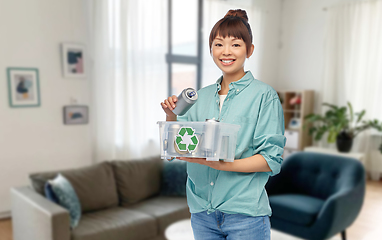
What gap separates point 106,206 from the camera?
2590 millimetres

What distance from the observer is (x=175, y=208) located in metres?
2.61

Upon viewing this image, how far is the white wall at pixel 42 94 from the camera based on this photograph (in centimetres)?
311

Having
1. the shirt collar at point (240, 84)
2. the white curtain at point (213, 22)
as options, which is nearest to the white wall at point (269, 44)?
the white curtain at point (213, 22)

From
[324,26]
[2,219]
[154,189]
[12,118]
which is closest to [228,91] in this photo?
[154,189]

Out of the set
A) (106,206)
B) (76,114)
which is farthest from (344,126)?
(76,114)

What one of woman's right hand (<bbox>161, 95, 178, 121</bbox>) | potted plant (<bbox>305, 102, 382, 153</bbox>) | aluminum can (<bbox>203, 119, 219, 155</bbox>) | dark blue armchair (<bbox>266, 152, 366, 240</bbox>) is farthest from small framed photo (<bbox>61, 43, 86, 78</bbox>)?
potted plant (<bbox>305, 102, 382, 153</bbox>)

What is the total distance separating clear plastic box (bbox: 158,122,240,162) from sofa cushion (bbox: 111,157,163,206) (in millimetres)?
2220

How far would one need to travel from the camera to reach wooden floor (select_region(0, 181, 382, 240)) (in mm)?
2711

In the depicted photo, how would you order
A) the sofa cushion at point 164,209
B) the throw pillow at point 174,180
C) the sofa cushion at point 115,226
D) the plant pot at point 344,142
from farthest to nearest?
the plant pot at point 344,142 < the throw pillow at point 174,180 < the sofa cushion at point 164,209 < the sofa cushion at point 115,226

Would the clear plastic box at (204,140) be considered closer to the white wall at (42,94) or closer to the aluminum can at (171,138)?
the aluminum can at (171,138)

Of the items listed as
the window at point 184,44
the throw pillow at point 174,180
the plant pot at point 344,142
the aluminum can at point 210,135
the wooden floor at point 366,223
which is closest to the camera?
the aluminum can at point 210,135

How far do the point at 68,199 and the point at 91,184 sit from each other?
34 centimetres

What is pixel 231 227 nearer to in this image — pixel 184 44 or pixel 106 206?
pixel 106 206

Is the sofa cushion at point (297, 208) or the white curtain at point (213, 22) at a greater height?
the white curtain at point (213, 22)
